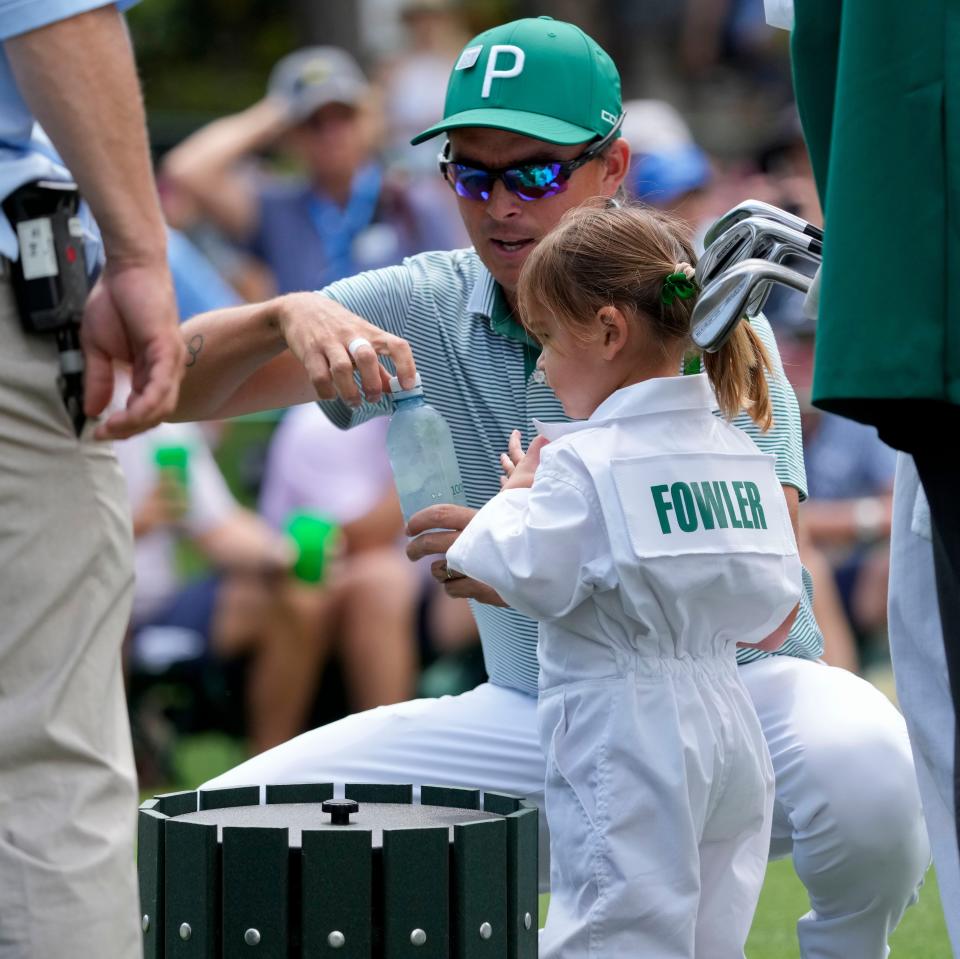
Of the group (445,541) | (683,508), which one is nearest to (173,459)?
(445,541)

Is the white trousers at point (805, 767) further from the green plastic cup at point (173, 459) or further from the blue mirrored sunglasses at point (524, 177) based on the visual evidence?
the green plastic cup at point (173, 459)

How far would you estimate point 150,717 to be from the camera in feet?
21.3

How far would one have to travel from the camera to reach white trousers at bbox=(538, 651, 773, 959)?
2717mm

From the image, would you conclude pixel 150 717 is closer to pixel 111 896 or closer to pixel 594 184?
pixel 594 184

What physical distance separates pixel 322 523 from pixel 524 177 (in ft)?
10.6

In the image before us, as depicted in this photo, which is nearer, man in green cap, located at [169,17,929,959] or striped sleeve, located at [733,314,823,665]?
man in green cap, located at [169,17,929,959]

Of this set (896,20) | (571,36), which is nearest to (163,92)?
(571,36)

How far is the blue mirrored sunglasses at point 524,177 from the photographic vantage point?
3.38 m

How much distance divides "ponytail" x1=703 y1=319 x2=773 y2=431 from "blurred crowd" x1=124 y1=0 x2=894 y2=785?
2.66 m

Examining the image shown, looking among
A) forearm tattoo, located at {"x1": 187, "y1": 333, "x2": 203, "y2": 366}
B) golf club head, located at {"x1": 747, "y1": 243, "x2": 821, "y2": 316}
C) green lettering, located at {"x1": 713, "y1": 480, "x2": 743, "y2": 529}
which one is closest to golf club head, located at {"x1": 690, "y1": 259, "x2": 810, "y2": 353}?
golf club head, located at {"x1": 747, "y1": 243, "x2": 821, "y2": 316}

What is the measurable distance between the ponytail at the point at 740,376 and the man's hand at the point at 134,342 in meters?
0.96

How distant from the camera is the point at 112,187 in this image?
7.75 feet

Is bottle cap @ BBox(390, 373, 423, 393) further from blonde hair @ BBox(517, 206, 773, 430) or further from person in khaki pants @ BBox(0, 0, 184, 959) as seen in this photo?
person in khaki pants @ BBox(0, 0, 184, 959)

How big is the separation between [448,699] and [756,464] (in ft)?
3.05
